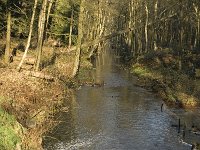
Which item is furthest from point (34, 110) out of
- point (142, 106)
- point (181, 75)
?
point (181, 75)

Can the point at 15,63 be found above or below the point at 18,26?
below

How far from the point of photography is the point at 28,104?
20734 millimetres

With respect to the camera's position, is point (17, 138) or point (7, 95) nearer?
point (17, 138)

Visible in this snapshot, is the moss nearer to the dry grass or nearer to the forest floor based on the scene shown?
the forest floor

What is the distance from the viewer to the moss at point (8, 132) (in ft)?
47.6

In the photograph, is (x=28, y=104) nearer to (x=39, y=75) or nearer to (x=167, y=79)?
(x=39, y=75)

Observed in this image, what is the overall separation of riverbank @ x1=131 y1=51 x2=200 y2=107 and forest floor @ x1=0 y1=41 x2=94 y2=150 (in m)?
7.66

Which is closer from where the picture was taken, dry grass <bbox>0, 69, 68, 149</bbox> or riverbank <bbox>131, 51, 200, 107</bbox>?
dry grass <bbox>0, 69, 68, 149</bbox>

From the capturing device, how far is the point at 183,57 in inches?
2078

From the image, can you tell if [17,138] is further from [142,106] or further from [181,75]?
[181,75]

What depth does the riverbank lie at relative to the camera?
2946cm

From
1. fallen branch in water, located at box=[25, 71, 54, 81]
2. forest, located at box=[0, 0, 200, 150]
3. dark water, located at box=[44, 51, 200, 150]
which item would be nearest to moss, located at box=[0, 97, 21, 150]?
forest, located at box=[0, 0, 200, 150]

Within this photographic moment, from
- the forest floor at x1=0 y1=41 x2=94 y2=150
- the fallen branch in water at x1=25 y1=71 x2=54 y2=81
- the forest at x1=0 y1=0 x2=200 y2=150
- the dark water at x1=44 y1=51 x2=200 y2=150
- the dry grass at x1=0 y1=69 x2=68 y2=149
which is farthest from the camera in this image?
the fallen branch in water at x1=25 y1=71 x2=54 y2=81

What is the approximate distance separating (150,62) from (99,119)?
90.4ft
